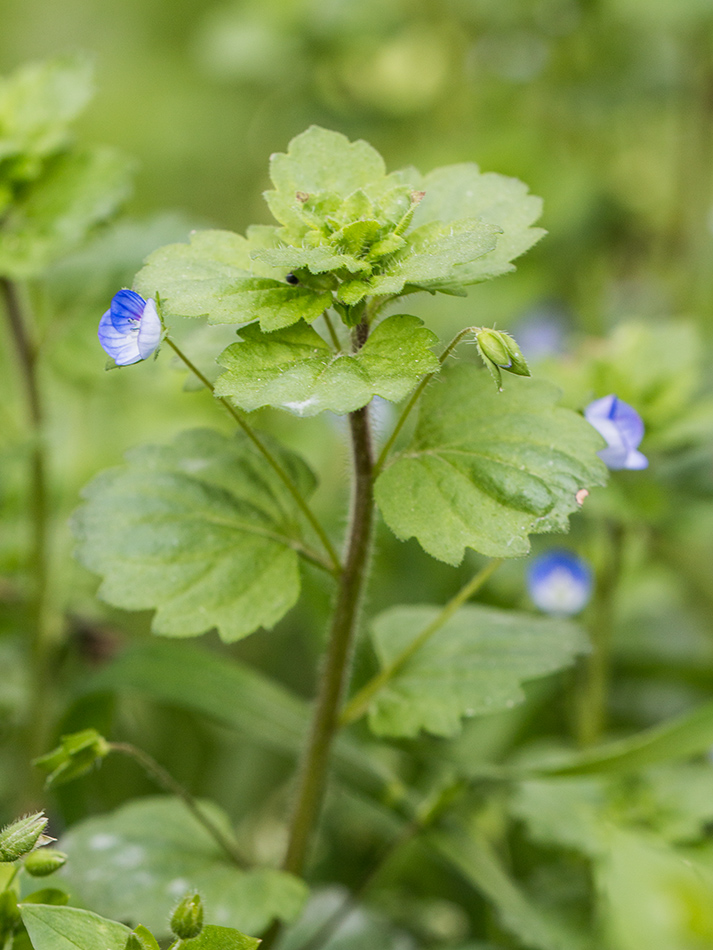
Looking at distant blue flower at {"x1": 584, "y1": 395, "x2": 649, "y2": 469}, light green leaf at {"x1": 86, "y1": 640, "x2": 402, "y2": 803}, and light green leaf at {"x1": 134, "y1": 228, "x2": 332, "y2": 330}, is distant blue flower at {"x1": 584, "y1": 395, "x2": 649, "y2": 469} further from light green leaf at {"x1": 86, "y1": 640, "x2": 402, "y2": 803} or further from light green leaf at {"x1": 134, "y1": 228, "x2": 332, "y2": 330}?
light green leaf at {"x1": 86, "y1": 640, "x2": 402, "y2": 803}

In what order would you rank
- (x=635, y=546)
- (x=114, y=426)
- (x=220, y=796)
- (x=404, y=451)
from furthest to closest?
(x=114, y=426)
(x=635, y=546)
(x=220, y=796)
(x=404, y=451)

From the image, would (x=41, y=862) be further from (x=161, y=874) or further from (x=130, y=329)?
(x=130, y=329)

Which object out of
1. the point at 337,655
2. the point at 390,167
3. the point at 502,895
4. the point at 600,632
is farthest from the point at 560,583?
the point at 390,167

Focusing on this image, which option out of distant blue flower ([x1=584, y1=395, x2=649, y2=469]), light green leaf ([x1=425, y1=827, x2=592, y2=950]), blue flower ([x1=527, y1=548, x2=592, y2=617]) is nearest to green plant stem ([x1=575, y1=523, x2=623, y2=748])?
blue flower ([x1=527, y1=548, x2=592, y2=617])

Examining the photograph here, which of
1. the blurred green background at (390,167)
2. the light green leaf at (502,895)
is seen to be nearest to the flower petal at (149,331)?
the blurred green background at (390,167)

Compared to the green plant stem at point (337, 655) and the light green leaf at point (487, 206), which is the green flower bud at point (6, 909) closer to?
the green plant stem at point (337, 655)

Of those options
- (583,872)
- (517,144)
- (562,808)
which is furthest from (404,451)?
(517,144)

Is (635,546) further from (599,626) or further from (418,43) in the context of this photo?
(418,43)
